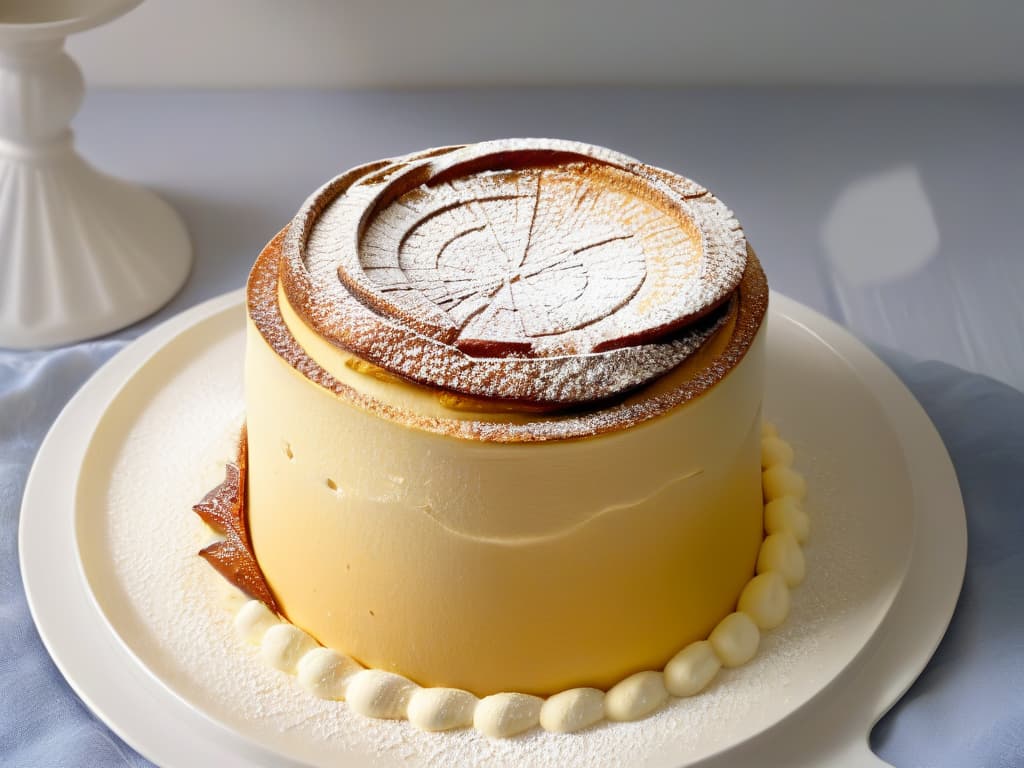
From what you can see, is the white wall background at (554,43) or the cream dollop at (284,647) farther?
the white wall background at (554,43)

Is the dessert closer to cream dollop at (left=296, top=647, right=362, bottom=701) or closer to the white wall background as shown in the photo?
cream dollop at (left=296, top=647, right=362, bottom=701)

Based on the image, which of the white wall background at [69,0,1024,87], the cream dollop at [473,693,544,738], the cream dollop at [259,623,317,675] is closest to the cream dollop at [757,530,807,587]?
the cream dollop at [473,693,544,738]

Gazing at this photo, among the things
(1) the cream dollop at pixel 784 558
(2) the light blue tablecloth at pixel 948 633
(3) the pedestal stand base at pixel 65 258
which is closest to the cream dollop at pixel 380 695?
(2) the light blue tablecloth at pixel 948 633

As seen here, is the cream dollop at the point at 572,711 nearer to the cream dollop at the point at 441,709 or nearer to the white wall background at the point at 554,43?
the cream dollop at the point at 441,709

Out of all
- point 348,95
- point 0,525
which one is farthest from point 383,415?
point 348,95

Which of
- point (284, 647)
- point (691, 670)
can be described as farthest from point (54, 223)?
point (691, 670)

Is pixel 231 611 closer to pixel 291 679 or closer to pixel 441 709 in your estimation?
pixel 291 679
